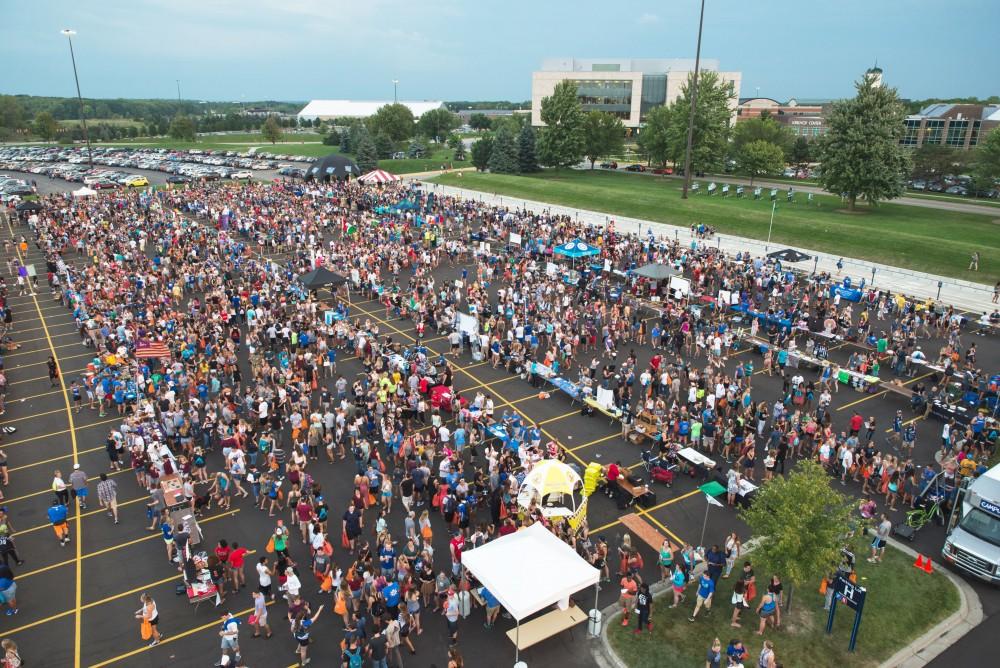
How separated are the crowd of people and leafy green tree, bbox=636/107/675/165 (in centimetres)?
4270

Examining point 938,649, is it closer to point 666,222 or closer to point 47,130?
point 666,222

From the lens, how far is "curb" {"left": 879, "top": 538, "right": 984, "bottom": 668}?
38.2 ft

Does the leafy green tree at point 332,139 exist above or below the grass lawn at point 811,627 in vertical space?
above

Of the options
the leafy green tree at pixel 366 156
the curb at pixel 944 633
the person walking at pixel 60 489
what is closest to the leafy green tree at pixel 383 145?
the leafy green tree at pixel 366 156

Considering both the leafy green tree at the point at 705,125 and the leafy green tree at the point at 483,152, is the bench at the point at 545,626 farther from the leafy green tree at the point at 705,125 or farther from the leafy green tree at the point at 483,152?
the leafy green tree at the point at 483,152

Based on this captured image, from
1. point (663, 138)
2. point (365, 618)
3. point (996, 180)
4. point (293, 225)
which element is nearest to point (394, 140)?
point (663, 138)

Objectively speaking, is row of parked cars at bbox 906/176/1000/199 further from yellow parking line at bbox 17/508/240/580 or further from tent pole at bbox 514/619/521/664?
yellow parking line at bbox 17/508/240/580

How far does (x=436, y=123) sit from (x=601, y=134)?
53.2 meters

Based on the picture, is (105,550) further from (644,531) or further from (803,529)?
(803,529)

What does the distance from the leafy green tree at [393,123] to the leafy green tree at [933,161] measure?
75024 millimetres

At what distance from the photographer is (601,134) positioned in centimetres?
8481

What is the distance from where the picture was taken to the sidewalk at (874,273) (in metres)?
33.3

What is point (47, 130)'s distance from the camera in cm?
12925

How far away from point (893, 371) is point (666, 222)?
105 ft
